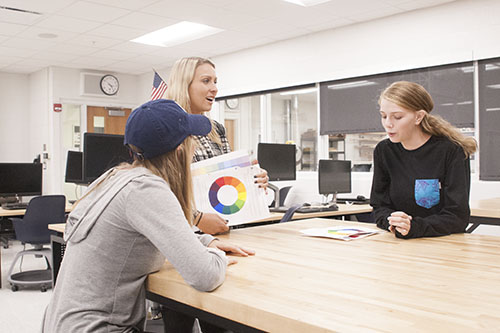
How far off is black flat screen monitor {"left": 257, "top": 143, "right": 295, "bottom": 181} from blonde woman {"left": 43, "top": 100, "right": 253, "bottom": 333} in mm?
3330

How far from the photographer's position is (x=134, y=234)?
47.8 inches

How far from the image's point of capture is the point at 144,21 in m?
5.73

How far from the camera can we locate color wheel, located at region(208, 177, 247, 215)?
175 centimetres

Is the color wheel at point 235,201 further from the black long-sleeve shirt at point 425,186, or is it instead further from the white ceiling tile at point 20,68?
the white ceiling tile at point 20,68

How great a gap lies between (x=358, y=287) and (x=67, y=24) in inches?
226

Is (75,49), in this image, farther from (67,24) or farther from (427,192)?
(427,192)

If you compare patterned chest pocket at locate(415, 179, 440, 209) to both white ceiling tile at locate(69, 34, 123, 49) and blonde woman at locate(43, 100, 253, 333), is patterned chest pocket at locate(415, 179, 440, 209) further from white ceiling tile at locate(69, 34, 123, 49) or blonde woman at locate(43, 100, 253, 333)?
white ceiling tile at locate(69, 34, 123, 49)

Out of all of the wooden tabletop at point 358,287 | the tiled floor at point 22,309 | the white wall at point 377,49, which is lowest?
the tiled floor at point 22,309

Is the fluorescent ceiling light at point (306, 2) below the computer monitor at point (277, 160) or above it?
above

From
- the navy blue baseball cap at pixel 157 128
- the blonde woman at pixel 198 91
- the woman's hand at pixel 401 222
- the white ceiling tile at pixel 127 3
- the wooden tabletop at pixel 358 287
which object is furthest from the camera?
the white ceiling tile at pixel 127 3

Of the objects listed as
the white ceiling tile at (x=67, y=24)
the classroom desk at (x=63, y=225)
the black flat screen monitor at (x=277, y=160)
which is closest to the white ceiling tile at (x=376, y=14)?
the black flat screen monitor at (x=277, y=160)

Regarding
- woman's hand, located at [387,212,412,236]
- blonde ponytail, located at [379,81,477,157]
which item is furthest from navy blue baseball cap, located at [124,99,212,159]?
blonde ponytail, located at [379,81,477,157]

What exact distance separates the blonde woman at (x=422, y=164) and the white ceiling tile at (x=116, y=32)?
487 cm

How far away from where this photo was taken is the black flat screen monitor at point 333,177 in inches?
191
